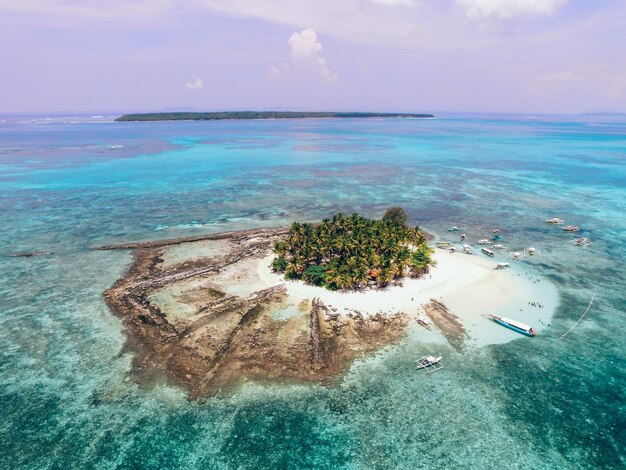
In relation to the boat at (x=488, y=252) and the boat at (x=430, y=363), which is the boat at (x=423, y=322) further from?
the boat at (x=488, y=252)

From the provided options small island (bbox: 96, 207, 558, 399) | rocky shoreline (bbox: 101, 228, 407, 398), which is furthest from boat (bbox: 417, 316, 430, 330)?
rocky shoreline (bbox: 101, 228, 407, 398)

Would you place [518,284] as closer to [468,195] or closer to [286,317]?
[286,317]

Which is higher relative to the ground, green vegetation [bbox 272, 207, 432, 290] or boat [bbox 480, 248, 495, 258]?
green vegetation [bbox 272, 207, 432, 290]

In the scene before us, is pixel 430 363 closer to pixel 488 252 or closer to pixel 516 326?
pixel 516 326

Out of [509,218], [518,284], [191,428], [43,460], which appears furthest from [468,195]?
[43,460]

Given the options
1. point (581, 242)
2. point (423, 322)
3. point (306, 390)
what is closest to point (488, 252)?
point (581, 242)

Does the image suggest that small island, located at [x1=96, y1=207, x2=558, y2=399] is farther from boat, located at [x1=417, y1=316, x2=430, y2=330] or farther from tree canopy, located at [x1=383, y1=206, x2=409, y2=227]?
tree canopy, located at [x1=383, y1=206, x2=409, y2=227]
